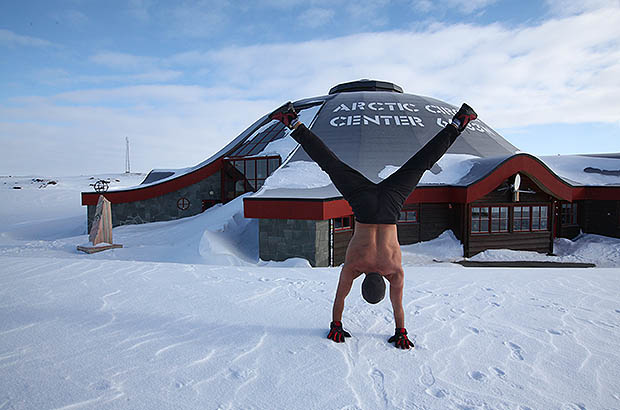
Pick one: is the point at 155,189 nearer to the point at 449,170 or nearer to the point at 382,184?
the point at 449,170

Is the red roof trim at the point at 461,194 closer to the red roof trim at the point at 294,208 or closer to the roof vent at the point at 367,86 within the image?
the red roof trim at the point at 294,208

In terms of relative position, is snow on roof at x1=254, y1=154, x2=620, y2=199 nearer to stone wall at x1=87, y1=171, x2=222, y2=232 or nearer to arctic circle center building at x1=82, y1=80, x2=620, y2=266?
arctic circle center building at x1=82, y1=80, x2=620, y2=266

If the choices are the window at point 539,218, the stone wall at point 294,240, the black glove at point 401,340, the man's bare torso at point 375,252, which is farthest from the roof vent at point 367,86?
the black glove at point 401,340

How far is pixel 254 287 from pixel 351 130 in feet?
47.2

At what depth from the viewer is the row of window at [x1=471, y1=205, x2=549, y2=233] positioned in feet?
46.4

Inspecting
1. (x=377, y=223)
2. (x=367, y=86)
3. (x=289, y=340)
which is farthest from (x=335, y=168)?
(x=367, y=86)

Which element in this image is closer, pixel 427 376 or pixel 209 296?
pixel 427 376

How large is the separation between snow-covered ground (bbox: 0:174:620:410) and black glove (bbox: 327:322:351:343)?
0.10 m

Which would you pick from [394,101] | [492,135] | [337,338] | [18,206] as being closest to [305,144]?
[337,338]

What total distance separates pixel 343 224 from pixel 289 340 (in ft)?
30.3

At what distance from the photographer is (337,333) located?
10.7ft

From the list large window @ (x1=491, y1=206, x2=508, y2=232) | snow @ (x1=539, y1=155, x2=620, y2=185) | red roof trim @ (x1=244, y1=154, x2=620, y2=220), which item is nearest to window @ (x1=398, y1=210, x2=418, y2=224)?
red roof trim @ (x1=244, y1=154, x2=620, y2=220)

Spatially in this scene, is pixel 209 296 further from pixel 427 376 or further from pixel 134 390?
pixel 427 376

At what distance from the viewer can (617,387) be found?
255cm
